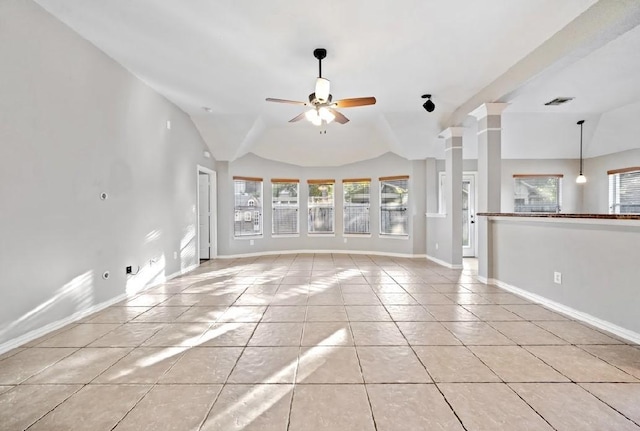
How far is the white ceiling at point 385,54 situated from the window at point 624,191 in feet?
2.13

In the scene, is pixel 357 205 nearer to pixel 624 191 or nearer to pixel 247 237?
pixel 247 237

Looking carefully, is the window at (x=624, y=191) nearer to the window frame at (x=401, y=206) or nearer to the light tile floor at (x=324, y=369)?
the window frame at (x=401, y=206)

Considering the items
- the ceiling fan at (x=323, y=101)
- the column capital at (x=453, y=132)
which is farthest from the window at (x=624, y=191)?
the ceiling fan at (x=323, y=101)

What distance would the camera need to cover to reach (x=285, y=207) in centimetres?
771

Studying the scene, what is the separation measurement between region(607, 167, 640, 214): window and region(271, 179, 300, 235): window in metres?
6.97

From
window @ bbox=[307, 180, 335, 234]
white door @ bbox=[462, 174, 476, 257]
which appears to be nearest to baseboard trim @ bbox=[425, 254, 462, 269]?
white door @ bbox=[462, 174, 476, 257]

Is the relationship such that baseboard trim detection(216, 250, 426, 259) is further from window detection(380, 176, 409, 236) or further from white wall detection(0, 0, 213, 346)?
white wall detection(0, 0, 213, 346)

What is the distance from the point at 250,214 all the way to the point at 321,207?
Result: 6.00ft

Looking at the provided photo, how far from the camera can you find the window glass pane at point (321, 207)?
307 inches

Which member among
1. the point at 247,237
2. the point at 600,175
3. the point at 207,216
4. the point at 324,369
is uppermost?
the point at 600,175

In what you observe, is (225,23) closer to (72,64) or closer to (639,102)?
(72,64)

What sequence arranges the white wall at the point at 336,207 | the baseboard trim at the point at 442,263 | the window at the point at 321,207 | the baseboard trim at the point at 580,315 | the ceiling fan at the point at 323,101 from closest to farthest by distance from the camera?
1. the baseboard trim at the point at 580,315
2. the ceiling fan at the point at 323,101
3. the baseboard trim at the point at 442,263
4. the white wall at the point at 336,207
5. the window at the point at 321,207

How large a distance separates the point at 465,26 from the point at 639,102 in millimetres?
4546

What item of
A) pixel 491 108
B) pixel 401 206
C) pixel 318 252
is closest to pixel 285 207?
pixel 318 252
